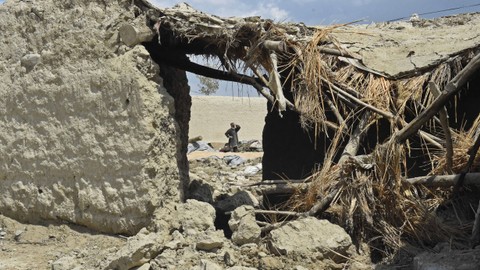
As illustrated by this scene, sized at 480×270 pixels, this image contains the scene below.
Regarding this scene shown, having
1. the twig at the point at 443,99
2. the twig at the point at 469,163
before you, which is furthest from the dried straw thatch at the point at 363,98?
the twig at the point at 469,163

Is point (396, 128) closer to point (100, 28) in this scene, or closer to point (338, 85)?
point (338, 85)

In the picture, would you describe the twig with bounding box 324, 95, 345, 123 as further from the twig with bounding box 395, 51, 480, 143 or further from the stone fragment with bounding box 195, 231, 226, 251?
the stone fragment with bounding box 195, 231, 226, 251

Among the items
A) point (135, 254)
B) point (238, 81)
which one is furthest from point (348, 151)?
point (135, 254)

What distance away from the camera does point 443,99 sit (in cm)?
476

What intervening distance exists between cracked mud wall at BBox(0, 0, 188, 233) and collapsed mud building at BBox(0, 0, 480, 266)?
0.5 inches

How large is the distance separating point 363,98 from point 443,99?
891 millimetres

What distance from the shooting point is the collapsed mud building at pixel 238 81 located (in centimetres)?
524

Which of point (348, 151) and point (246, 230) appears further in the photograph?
point (348, 151)

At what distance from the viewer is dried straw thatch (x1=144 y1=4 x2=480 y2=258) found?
5172 mm

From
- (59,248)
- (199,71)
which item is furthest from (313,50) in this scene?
(59,248)

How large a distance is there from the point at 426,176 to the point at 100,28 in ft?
10.2

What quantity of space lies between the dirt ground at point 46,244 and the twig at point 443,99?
8.47ft

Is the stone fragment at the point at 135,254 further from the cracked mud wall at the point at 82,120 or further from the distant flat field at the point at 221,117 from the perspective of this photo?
the distant flat field at the point at 221,117

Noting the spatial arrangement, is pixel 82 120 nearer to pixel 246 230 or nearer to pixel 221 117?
pixel 246 230
